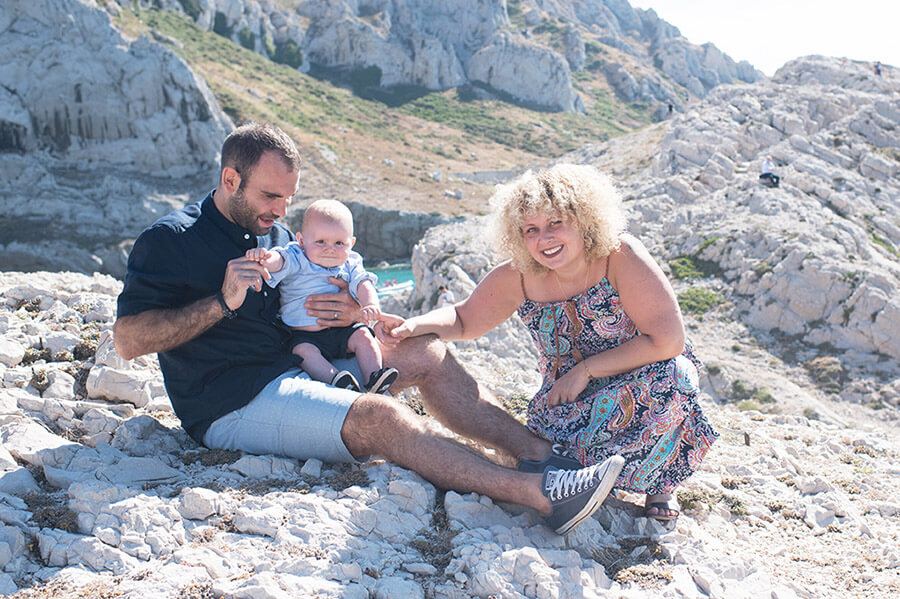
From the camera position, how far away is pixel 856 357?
1102 centimetres

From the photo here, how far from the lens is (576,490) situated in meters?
2.80

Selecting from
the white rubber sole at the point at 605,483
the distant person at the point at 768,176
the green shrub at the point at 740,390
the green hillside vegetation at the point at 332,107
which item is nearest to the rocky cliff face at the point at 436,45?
the green hillside vegetation at the point at 332,107

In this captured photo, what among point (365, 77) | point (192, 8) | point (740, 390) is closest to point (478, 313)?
point (740, 390)

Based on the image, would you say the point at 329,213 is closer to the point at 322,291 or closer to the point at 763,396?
the point at 322,291

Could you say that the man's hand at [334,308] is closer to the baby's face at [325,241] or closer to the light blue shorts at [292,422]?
the baby's face at [325,241]

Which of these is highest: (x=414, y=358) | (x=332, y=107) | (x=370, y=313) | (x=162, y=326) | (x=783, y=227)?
(x=332, y=107)

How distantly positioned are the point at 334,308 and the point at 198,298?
28.9 inches

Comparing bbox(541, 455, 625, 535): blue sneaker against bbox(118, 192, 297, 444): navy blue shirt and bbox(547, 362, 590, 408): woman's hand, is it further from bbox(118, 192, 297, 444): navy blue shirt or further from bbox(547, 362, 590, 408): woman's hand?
bbox(118, 192, 297, 444): navy blue shirt

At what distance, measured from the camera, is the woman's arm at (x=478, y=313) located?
3682mm

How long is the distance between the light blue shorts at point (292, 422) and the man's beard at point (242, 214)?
85cm

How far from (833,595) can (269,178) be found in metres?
3.48

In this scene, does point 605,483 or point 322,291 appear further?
point 322,291

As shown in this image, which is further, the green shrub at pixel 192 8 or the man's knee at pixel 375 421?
the green shrub at pixel 192 8

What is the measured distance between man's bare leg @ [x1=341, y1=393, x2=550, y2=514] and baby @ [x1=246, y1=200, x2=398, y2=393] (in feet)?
1.41
